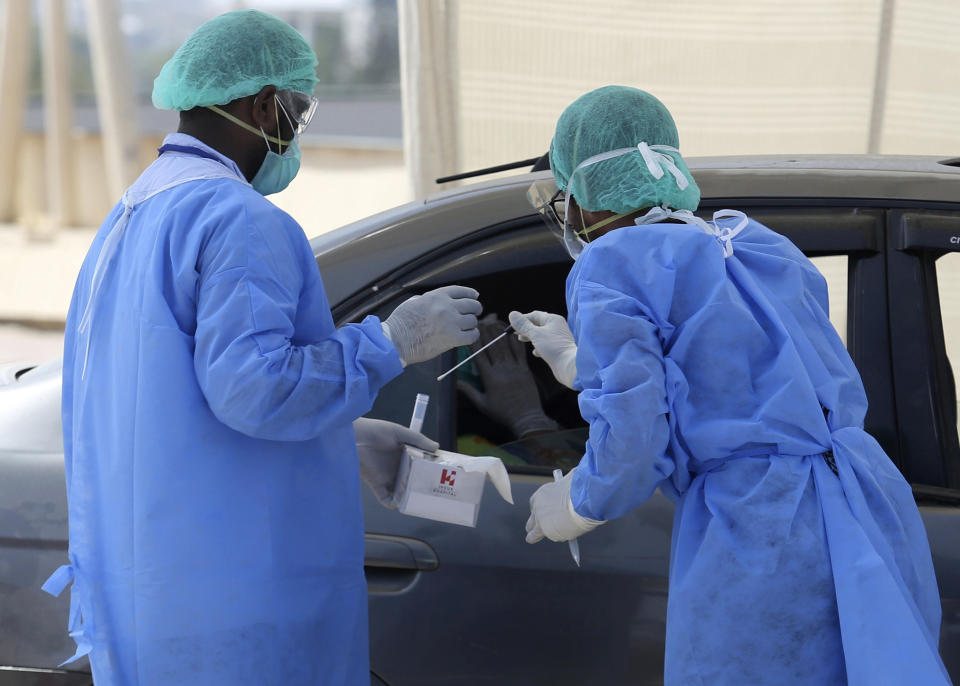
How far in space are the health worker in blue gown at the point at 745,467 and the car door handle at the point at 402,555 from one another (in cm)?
46

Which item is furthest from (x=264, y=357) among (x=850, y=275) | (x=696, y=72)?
(x=696, y=72)

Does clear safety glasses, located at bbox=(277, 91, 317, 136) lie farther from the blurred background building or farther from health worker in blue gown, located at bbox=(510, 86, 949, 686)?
the blurred background building

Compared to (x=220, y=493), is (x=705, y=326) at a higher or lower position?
higher

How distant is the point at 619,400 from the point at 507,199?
2.56 ft

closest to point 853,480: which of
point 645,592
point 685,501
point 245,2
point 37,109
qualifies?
point 685,501

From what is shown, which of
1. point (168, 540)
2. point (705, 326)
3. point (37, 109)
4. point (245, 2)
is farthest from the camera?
point (37, 109)

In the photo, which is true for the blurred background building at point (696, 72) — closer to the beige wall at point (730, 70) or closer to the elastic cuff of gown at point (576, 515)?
the beige wall at point (730, 70)

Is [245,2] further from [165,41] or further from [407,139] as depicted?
[407,139]

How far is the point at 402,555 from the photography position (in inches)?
78.4

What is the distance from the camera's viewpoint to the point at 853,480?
5.04ft

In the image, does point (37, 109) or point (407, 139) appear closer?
point (407, 139)

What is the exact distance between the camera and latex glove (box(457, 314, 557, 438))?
2.26 meters

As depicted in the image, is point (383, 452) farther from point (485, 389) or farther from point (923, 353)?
point (923, 353)

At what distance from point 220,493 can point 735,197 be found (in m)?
1.19
